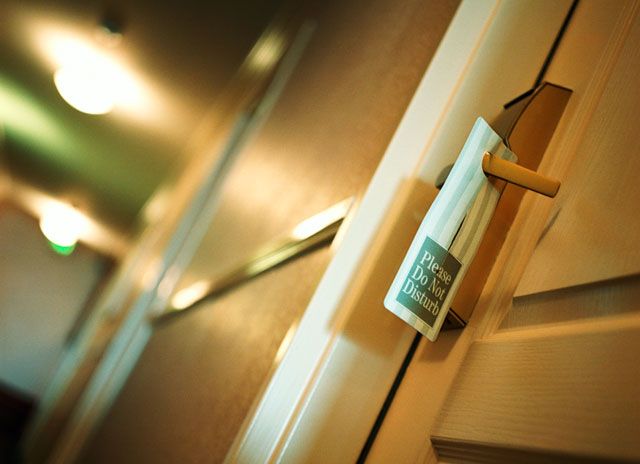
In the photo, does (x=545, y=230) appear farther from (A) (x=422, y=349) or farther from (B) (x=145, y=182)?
(B) (x=145, y=182)

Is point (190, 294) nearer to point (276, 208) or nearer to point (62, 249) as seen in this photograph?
point (276, 208)

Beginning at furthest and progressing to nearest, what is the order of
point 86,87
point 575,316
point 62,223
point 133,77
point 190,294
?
1. point 62,223
2. point 86,87
3. point 133,77
4. point 190,294
5. point 575,316

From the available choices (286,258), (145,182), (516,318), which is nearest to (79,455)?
(286,258)

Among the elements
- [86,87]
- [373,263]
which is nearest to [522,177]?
[373,263]

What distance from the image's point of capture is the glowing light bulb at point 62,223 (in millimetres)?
9188

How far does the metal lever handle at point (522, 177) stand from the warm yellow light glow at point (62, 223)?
9.22 m

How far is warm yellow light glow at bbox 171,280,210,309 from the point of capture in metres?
1.83

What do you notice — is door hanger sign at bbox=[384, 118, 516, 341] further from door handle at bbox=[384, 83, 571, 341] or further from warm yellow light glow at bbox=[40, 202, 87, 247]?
warm yellow light glow at bbox=[40, 202, 87, 247]

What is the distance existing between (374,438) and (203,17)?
331cm

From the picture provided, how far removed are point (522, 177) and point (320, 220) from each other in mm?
511

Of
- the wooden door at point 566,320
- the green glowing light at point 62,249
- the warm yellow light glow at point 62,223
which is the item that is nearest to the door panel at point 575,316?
the wooden door at point 566,320

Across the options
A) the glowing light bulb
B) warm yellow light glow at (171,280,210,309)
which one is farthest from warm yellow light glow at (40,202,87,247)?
warm yellow light glow at (171,280,210,309)

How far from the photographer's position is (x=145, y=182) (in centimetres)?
705

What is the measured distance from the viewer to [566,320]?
616 millimetres
